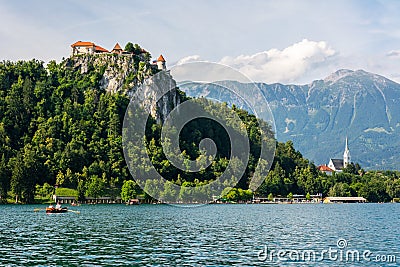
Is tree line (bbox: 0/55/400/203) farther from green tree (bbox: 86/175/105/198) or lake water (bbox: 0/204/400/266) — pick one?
lake water (bbox: 0/204/400/266)

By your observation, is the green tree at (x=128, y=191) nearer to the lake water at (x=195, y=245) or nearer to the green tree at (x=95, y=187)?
the green tree at (x=95, y=187)

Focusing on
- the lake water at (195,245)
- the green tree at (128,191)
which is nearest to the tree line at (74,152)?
the green tree at (128,191)

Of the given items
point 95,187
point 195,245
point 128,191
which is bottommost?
point 195,245

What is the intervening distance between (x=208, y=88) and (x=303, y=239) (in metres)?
33.8

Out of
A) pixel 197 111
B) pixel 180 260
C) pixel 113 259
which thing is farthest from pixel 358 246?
pixel 197 111

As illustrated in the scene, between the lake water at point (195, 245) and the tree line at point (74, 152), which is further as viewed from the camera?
the tree line at point (74, 152)

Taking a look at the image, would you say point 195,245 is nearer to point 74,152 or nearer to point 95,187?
point 95,187

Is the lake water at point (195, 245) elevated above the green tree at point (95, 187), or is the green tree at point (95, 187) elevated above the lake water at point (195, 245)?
the green tree at point (95, 187)

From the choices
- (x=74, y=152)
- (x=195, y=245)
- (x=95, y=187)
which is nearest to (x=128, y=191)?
(x=95, y=187)

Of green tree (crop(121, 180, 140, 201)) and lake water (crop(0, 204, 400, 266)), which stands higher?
green tree (crop(121, 180, 140, 201))

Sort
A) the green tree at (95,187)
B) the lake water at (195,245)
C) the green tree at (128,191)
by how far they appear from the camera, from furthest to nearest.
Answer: the green tree at (128,191) < the green tree at (95,187) < the lake water at (195,245)

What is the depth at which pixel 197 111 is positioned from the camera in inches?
7170

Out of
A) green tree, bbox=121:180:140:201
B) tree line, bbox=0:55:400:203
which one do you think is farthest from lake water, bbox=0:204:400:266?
tree line, bbox=0:55:400:203

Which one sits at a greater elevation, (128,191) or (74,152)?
(74,152)
